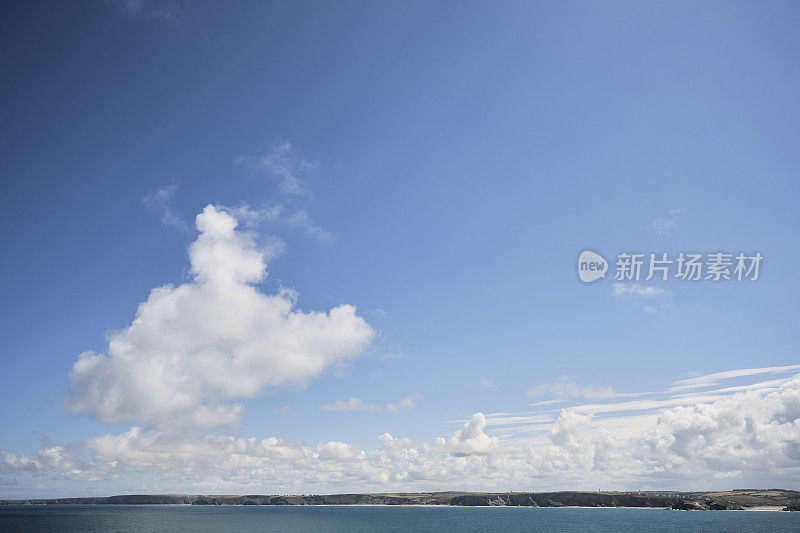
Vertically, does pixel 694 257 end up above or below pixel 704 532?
above

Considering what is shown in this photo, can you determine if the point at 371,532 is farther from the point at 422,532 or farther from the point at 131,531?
the point at 131,531

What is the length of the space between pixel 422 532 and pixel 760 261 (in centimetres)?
18619

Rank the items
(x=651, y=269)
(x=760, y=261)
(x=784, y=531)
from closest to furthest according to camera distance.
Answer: (x=760, y=261), (x=651, y=269), (x=784, y=531)

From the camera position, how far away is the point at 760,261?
64.5 meters

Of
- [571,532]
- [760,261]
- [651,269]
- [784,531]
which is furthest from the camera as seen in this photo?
[571,532]

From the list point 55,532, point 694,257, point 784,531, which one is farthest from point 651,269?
point 55,532

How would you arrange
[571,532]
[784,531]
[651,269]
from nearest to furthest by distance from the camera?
[651,269]
[784,531]
[571,532]

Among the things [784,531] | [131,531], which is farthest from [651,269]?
[131,531]

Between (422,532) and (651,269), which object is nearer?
(651,269)

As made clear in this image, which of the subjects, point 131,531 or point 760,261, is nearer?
point 760,261

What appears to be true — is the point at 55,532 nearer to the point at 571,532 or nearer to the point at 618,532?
the point at 571,532

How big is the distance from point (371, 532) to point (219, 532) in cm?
6953

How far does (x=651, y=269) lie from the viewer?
68.6 m

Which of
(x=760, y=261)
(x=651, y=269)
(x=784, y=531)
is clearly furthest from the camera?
(x=784, y=531)
